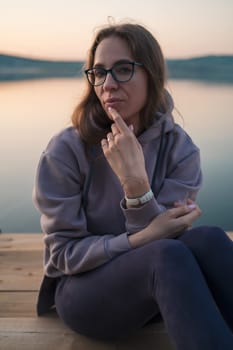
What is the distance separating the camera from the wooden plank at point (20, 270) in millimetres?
1502

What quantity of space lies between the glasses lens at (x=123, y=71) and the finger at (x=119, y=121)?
0.09 meters

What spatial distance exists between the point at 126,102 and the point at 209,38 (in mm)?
1698

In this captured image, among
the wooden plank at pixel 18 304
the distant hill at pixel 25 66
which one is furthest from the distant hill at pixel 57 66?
the wooden plank at pixel 18 304

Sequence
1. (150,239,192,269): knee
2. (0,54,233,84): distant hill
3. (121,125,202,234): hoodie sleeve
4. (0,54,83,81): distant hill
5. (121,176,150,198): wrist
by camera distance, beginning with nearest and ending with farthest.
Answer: (150,239,192,269): knee < (121,176,150,198): wrist < (121,125,202,234): hoodie sleeve < (0,54,233,84): distant hill < (0,54,83,81): distant hill

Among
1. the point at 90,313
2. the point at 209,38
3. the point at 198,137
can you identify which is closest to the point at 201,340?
the point at 90,313

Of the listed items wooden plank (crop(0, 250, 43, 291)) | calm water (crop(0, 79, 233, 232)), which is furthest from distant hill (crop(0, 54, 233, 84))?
wooden plank (crop(0, 250, 43, 291))

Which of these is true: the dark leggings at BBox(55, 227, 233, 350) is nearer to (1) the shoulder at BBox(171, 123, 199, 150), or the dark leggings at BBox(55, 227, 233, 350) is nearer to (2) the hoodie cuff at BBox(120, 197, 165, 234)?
(2) the hoodie cuff at BBox(120, 197, 165, 234)

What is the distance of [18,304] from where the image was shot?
4.54 feet

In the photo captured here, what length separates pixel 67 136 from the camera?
119cm

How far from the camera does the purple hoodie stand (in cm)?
111

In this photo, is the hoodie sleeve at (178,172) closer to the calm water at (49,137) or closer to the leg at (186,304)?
the leg at (186,304)

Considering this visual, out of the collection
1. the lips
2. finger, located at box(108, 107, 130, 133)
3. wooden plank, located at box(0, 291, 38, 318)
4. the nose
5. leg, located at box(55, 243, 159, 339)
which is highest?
the nose

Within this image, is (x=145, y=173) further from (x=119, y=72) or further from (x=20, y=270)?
(x=20, y=270)

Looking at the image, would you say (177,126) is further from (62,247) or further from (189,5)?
(189,5)
